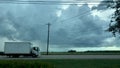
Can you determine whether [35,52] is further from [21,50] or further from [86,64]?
[86,64]

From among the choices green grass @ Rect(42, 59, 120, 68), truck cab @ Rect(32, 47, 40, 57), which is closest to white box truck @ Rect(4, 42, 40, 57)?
truck cab @ Rect(32, 47, 40, 57)

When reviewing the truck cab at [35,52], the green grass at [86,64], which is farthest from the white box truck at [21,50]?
the green grass at [86,64]

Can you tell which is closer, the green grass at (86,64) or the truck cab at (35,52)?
the green grass at (86,64)

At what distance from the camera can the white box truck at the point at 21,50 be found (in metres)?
77.4

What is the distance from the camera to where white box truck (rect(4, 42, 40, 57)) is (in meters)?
77.4

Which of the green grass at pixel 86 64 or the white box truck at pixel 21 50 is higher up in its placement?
the white box truck at pixel 21 50

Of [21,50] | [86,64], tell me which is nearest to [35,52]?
[21,50]

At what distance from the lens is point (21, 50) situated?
7794 cm

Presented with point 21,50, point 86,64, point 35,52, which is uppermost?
point 21,50

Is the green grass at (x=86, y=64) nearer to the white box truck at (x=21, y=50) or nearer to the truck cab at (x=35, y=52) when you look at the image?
the truck cab at (x=35, y=52)

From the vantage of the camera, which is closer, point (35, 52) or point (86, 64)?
point (86, 64)

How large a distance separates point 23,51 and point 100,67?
4269cm

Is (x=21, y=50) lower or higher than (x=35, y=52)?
higher

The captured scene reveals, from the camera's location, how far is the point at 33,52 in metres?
78.2
